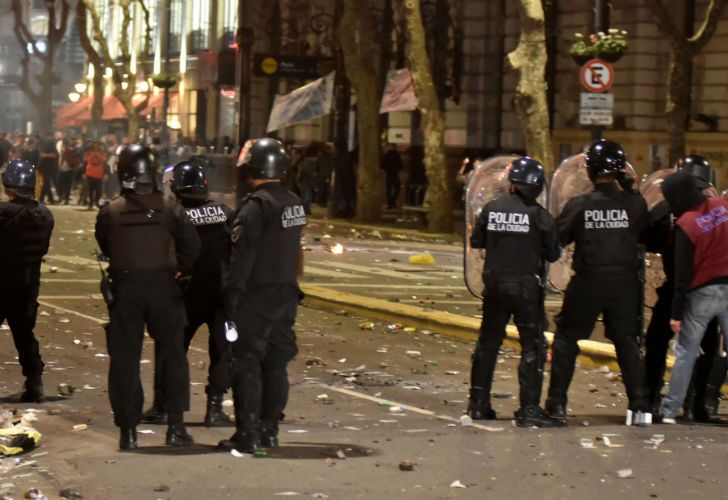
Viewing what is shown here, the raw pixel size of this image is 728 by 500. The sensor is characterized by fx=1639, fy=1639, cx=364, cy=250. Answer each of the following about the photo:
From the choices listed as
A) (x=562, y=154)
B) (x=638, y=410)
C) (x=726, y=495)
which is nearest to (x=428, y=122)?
(x=562, y=154)

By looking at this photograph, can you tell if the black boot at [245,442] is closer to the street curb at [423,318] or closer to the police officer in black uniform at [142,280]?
the police officer in black uniform at [142,280]

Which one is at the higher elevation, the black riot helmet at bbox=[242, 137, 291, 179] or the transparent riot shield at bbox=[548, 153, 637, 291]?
the black riot helmet at bbox=[242, 137, 291, 179]

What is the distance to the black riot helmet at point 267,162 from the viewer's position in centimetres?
938

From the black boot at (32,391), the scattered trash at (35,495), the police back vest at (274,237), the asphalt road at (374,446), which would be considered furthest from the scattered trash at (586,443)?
the black boot at (32,391)

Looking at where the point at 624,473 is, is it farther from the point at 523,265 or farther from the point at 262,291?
the point at 262,291

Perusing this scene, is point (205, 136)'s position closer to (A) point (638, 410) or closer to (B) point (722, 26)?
(B) point (722, 26)

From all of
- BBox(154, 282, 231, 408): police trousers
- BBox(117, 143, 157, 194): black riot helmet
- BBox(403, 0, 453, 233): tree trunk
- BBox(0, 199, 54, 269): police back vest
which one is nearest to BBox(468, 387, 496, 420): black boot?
BBox(154, 282, 231, 408): police trousers

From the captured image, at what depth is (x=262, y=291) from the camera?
368 inches

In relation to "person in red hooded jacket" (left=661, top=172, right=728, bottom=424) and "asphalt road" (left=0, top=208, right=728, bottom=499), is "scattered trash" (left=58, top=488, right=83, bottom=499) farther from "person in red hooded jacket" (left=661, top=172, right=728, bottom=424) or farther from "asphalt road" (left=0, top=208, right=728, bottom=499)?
"person in red hooded jacket" (left=661, top=172, right=728, bottom=424)

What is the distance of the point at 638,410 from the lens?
10.8m

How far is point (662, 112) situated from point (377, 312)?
67.4 feet

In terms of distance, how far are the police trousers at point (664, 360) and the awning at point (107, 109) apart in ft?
193

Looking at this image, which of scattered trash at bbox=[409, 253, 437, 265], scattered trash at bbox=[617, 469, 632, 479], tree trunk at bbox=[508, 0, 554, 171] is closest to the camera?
scattered trash at bbox=[617, 469, 632, 479]

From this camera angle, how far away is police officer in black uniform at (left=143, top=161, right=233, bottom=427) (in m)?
10.4
